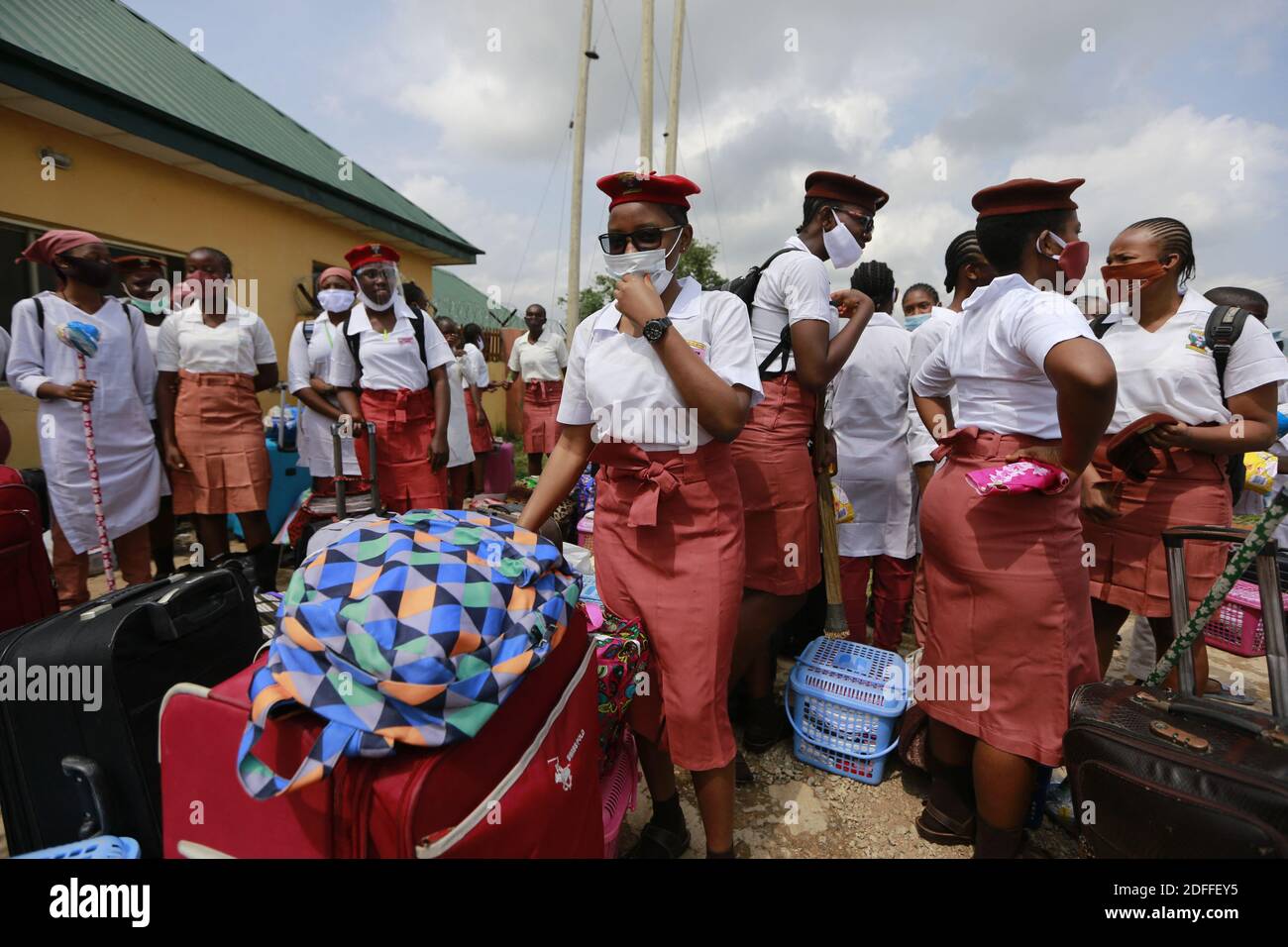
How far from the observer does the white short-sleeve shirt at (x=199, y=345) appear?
11.8ft

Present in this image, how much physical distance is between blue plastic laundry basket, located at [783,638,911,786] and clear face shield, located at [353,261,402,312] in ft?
9.53

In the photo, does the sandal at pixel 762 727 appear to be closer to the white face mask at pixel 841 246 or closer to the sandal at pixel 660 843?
the sandal at pixel 660 843

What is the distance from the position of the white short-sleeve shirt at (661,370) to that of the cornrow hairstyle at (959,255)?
1962 mm

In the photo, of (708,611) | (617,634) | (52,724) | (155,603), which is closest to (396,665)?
(617,634)

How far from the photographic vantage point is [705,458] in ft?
5.63

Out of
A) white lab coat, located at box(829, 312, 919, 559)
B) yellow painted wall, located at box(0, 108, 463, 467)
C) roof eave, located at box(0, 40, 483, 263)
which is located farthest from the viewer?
yellow painted wall, located at box(0, 108, 463, 467)

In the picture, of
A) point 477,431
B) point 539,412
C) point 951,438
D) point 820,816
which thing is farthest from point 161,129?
point 820,816

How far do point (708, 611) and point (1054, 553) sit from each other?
3.20 feet

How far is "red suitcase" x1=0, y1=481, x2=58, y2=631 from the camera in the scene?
2.07m

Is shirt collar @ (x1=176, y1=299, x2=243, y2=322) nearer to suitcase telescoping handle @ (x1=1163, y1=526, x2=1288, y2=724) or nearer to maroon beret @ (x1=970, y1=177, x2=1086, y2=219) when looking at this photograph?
maroon beret @ (x1=970, y1=177, x2=1086, y2=219)

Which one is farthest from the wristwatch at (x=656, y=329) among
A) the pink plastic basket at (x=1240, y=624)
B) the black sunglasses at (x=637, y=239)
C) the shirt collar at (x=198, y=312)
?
the shirt collar at (x=198, y=312)

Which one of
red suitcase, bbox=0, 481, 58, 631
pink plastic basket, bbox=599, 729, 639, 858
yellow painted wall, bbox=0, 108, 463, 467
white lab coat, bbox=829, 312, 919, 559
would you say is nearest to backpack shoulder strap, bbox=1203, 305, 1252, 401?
white lab coat, bbox=829, 312, 919, 559

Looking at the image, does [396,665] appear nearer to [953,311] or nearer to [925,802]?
[925,802]

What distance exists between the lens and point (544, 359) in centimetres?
745
